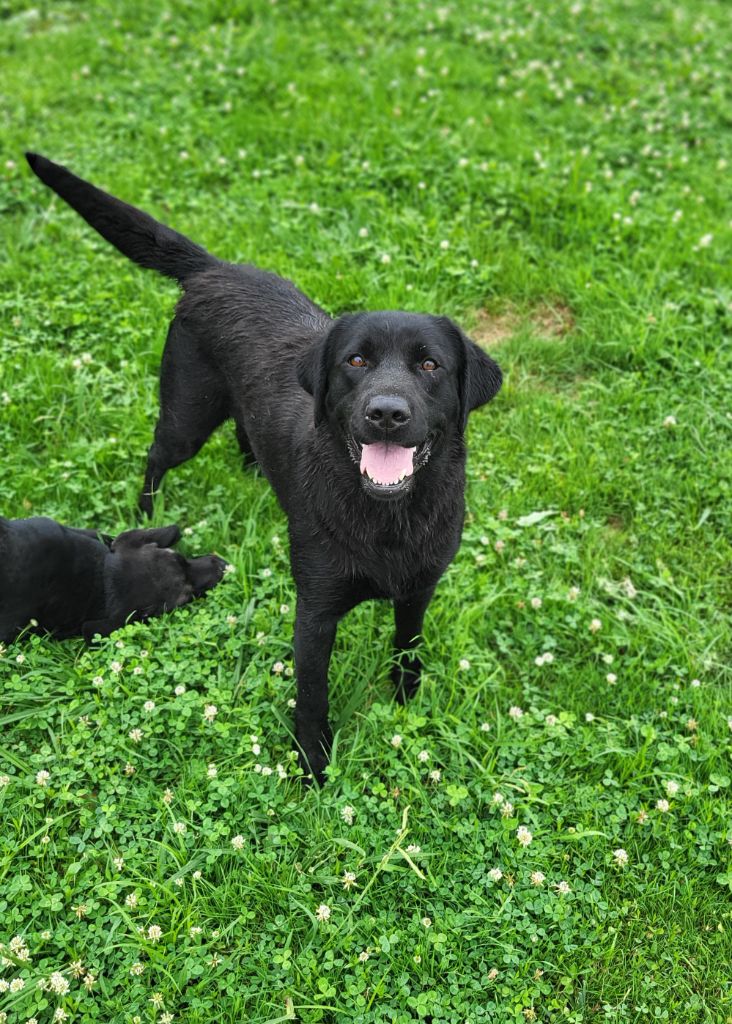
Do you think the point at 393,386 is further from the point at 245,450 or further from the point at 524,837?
the point at 245,450

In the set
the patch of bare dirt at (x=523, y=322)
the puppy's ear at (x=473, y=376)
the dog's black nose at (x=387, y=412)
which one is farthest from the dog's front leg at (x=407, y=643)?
the patch of bare dirt at (x=523, y=322)

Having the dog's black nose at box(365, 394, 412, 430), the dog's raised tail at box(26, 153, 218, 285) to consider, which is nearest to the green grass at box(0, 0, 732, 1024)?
the dog's raised tail at box(26, 153, 218, 285)

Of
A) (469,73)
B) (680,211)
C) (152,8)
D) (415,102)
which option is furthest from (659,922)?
(152,8)

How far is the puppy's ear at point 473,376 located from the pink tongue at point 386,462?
37cm

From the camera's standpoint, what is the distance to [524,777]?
3.20m

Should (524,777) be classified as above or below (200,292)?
below

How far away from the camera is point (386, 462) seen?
2.72 metres

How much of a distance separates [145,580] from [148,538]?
288mm

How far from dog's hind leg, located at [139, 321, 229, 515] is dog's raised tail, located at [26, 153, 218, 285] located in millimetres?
265

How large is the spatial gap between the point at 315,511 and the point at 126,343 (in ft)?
7.50

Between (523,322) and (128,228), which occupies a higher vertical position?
(128,228)

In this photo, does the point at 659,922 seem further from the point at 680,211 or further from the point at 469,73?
the point at 469,73

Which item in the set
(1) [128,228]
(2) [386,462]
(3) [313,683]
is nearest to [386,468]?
(2) [386,462]

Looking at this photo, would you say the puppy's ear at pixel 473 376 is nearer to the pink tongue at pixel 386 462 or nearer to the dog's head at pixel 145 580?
the pink tongue at pixel 386 462
